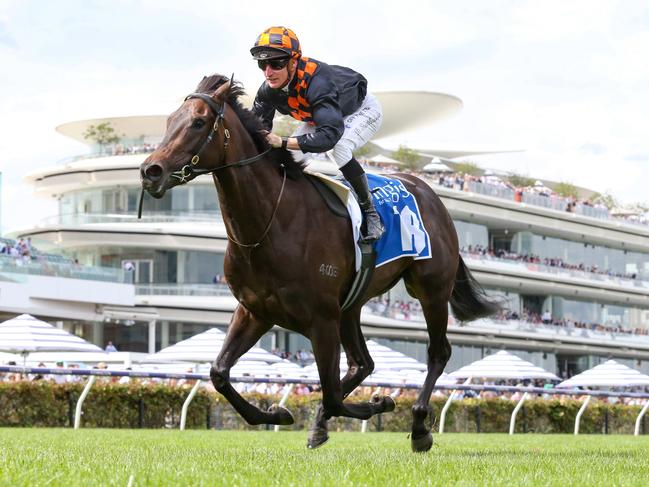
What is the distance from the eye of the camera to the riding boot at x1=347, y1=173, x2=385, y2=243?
7281 millimetres

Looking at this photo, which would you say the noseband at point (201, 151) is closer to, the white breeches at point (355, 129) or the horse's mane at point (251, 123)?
the horse's mane at point (251, 123)

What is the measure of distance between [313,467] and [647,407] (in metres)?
18.0

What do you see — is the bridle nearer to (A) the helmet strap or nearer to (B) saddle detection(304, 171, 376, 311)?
(B) saddle detection(304, 171, 376, 311)

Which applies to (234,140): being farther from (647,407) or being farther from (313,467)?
(647,407)

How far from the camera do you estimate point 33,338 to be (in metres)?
23.6

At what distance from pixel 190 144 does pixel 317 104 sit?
3.21 feet

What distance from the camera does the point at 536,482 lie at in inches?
190

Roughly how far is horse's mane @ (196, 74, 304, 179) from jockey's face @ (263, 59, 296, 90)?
23 centimetres

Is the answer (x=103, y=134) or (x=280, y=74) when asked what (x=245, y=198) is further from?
(x=103, y=134)

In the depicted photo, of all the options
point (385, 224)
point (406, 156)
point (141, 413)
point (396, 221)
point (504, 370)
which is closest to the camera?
point (385, 224)

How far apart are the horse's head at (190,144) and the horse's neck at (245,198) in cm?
15

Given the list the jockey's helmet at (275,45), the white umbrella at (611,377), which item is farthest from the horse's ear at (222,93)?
the white umbrella at (611,377)

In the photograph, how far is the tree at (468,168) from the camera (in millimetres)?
68169

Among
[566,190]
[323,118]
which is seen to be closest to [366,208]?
[323,118]
